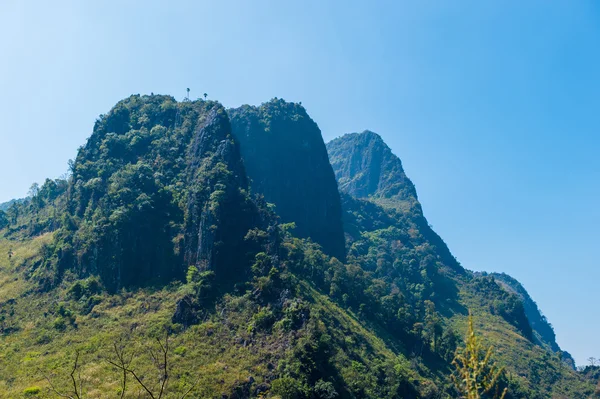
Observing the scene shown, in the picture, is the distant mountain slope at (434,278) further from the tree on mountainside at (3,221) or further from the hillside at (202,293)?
the tree on mountainside at (3,221)

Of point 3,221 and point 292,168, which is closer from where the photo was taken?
point 3,221

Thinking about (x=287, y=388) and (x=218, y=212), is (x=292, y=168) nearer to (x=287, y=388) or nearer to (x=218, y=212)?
(x=218, y=212)

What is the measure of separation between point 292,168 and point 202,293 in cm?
6903

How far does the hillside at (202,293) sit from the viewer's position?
147 ft

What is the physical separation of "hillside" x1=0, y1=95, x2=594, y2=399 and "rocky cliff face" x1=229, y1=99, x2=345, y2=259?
2.05ft

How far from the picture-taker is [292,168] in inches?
4769

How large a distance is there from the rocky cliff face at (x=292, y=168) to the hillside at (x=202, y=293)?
0.63m

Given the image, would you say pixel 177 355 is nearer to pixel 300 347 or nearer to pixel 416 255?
pixel 300 347

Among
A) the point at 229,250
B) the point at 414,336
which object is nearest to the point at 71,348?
the point at 229,250

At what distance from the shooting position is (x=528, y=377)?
8762 centimetres

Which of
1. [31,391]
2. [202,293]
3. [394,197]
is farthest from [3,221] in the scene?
[394,197]

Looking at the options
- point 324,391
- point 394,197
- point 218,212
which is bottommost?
point 324,391

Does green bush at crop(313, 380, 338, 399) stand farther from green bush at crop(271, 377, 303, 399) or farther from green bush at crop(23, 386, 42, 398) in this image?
green bush at crop(23, 386, 42, 398)

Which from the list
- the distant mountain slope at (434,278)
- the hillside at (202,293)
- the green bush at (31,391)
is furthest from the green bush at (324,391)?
the distant mountain slope at (434,278)
